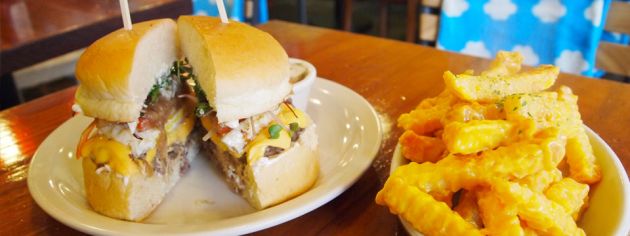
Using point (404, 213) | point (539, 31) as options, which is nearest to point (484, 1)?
point (539, 31)

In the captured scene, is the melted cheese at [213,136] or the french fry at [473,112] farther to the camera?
the melted cheese at [213,136]

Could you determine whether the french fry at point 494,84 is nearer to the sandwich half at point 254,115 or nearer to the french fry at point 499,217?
the french fry at point 499,217

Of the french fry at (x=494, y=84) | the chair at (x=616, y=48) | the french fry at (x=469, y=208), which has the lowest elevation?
the chair at (x=616, y=48)

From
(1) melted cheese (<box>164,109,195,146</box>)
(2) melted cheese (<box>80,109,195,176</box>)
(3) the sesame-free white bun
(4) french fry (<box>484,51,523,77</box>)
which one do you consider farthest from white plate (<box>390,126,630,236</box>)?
(1) melted cheese (<box>164,109,195,146</box>)

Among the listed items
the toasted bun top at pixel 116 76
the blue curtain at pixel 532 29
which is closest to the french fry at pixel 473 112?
the toasted bun top at pixel 116 76

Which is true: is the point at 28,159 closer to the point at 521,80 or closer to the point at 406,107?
the point at 406,107

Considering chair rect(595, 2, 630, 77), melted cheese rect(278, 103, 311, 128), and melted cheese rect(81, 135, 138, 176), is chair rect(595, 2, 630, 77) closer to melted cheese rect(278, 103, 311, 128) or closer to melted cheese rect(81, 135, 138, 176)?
melted cheese rect(278, 103, 311, 128)

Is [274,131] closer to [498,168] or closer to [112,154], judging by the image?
[112,154]
